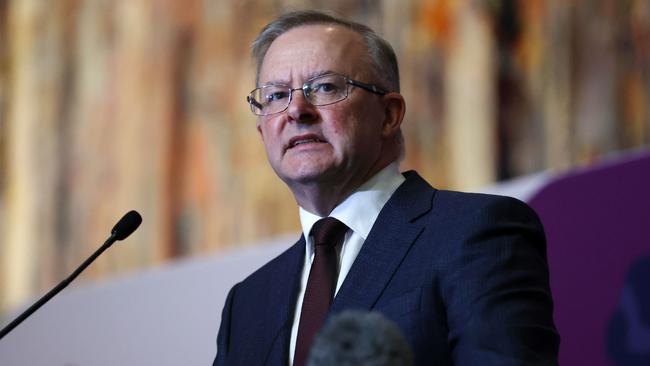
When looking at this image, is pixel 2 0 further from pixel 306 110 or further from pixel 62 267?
pixel 306 110

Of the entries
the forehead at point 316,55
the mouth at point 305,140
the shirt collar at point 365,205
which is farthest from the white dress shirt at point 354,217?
the forehead at point 316,55

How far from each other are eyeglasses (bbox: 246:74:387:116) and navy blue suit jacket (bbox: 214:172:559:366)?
28 centimetres

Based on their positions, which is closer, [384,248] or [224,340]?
[384,248]

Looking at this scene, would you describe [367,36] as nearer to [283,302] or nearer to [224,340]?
[283,302]

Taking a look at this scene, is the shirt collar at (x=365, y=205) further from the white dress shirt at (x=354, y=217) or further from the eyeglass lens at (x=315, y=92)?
the eyeglass lens at (x=315, y=92)

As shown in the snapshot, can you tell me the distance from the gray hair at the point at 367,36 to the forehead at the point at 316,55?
0.02 meters

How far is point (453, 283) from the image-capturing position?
85.5 inches

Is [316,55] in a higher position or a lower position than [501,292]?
higher

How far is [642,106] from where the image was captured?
4098 mm

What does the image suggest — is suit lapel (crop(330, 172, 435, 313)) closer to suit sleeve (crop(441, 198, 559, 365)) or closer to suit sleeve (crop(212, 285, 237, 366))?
suit sleeve (crop(441, 198, 559, 365))

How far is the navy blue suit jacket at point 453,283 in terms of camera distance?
207 centimetres

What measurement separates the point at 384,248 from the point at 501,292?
0.34m

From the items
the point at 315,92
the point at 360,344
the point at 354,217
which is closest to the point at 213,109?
the point at 315,92

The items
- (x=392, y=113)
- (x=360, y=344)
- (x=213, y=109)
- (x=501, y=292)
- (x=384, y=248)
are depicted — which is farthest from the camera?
(x=213, y=109)
